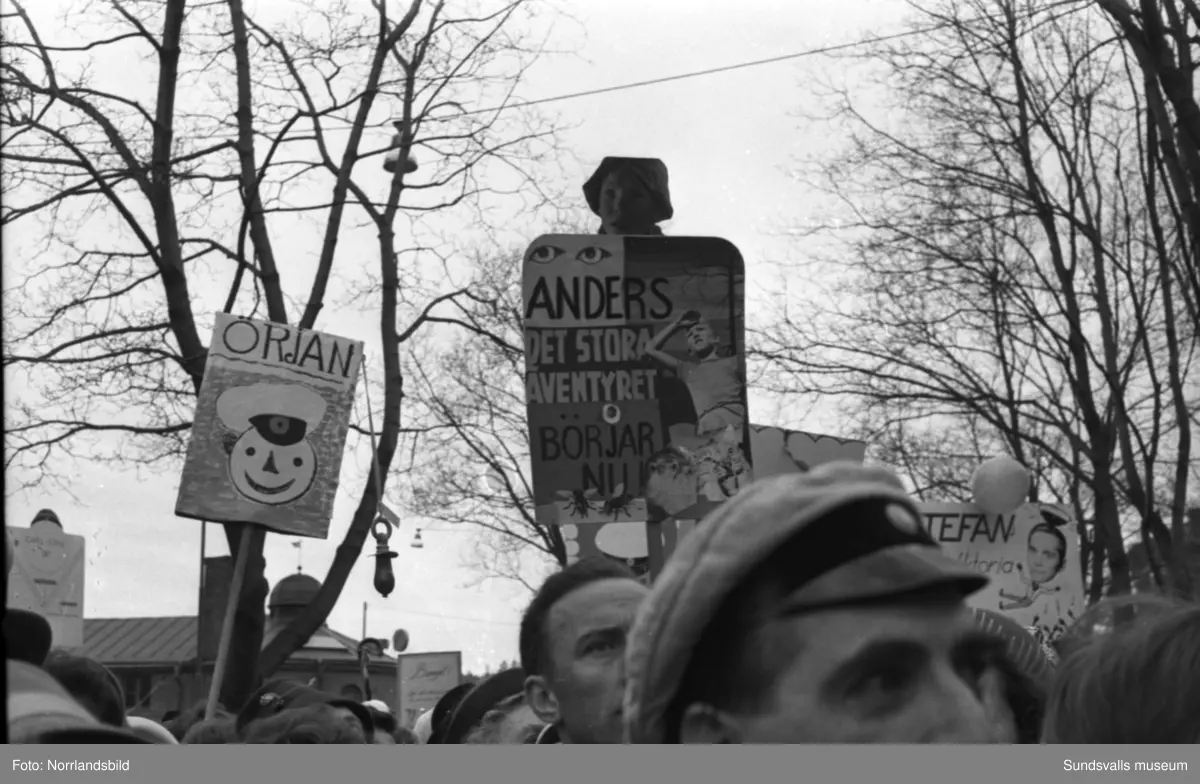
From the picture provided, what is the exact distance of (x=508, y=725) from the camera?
369 cm

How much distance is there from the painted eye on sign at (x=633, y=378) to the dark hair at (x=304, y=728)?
3.68ft

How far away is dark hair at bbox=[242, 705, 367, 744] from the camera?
3715 millimetres

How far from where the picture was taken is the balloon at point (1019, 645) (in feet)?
7.61

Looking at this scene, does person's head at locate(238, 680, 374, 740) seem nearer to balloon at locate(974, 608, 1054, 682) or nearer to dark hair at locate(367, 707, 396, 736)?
dark hair at locate(367, 707, 396, 736)

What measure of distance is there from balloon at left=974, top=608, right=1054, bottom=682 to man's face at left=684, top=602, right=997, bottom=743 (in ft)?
3.15

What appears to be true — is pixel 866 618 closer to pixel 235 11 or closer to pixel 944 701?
pixel 944 701

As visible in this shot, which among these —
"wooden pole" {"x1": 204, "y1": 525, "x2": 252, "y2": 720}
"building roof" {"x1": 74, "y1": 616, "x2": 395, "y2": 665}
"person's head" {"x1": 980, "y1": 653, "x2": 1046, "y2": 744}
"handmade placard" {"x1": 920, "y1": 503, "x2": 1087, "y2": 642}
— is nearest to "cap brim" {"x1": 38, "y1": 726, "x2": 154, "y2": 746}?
"person's head" {"x1": 980, "y1": 653, "x2": 1046, "y2": 744}

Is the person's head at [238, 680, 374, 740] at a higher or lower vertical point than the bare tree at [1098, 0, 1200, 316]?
lower

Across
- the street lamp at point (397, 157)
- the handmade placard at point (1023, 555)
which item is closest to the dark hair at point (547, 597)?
the handmade placard at point (1023, 555)

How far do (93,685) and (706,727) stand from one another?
9.15 ft

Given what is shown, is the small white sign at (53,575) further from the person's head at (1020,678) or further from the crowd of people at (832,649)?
the crowd of people at (832,649)

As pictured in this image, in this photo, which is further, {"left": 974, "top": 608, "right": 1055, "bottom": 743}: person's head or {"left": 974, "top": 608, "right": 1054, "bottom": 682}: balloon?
{"left": 974, "top": 608, "right": 1054, "bottom": 682}: balloon

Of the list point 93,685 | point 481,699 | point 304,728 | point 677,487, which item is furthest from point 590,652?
point 677,487
